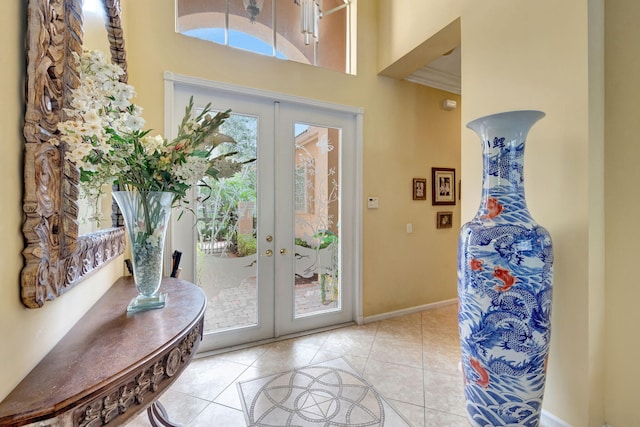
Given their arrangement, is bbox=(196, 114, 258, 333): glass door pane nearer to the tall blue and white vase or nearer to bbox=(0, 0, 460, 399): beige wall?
bbox=(0, 0, 460, 399): beige wall

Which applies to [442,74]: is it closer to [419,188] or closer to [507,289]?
[419,188]

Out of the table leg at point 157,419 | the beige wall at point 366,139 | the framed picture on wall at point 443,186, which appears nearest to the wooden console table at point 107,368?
the beige wall at point 366,139

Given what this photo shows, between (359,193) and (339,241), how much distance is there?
21.9 inches

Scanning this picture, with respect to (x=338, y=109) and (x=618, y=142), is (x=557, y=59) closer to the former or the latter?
(x=618, y=142)

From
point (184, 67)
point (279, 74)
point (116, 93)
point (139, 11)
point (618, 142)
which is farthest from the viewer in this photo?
point (279, 74)

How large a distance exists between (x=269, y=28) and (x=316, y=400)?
10.3 feet

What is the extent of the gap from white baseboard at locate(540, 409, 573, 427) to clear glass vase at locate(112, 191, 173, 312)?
7.22 ft

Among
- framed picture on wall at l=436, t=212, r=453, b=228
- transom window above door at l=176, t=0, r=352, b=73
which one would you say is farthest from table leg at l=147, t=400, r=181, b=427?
framed picture on wall at l=436, t=212, r=453, b=228

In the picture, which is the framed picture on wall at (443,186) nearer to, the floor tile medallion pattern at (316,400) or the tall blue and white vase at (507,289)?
the tall blue and white vase at (507,289)

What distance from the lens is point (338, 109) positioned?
280 centimetres

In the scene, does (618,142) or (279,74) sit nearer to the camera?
(618,142)

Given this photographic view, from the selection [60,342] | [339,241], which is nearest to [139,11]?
[60,342]

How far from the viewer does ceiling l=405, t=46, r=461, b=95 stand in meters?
3.06

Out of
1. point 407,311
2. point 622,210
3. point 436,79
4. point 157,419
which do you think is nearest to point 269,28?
point 436,79
